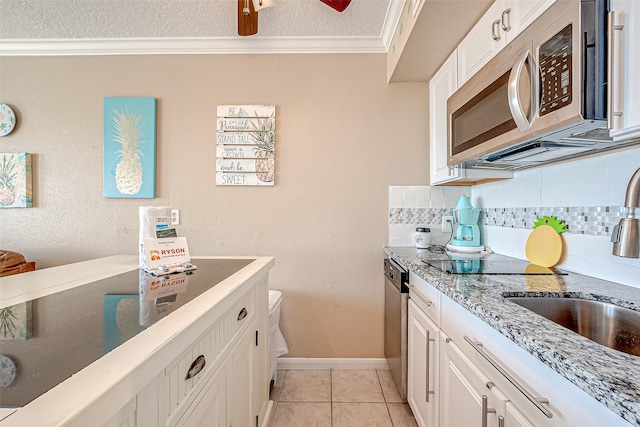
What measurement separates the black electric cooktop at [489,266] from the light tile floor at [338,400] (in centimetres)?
93

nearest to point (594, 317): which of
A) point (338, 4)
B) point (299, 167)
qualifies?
point (299, 167)

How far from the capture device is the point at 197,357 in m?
0.67

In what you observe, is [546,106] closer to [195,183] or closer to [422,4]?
[422,4]

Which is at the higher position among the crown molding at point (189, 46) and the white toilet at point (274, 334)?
the crown molding at point (189, 46)

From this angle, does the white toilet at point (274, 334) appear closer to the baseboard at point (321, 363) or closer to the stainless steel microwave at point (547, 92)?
the baseboard at point (321, 363)

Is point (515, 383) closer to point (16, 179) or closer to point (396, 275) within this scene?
point (396, 275)

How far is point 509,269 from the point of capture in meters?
1.28

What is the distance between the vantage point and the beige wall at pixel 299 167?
2.09m

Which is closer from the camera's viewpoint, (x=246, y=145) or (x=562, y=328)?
(x=562, y=328)

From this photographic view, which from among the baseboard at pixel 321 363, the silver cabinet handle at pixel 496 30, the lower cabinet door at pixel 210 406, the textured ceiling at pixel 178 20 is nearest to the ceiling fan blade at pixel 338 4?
the textured ceiling at pixel 178 20

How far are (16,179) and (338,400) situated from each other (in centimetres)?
284

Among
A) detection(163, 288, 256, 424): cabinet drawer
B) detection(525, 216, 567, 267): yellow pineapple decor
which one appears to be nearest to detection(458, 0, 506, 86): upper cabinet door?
detection(525, 216, 567, 267): yellow pineapple decor

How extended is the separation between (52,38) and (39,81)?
34 centimetres

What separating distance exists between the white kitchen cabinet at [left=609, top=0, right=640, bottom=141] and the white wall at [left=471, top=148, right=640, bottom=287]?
1.27ft
